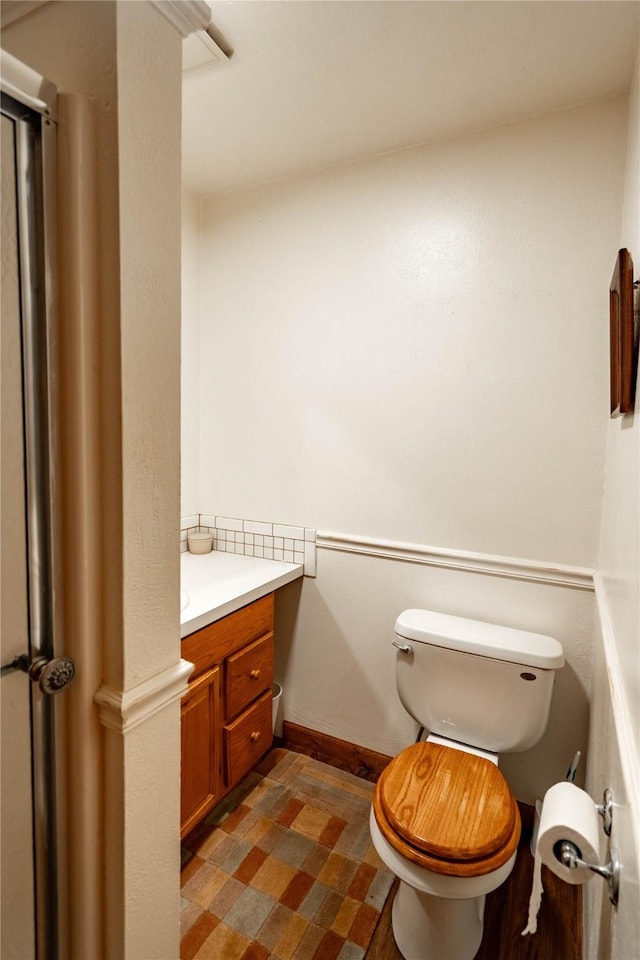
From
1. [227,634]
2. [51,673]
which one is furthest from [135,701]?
[227,634]

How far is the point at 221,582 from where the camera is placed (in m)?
1.74

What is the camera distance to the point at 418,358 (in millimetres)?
1709

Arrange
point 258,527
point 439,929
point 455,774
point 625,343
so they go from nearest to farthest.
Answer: point 625,343 → point 439,929 → point 455,774 → point 258,527

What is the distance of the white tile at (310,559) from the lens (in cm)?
194

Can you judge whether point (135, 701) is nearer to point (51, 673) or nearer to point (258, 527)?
point (51, 673)

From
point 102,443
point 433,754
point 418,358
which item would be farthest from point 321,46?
point 433,754

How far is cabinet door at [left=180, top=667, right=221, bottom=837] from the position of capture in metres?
1.44

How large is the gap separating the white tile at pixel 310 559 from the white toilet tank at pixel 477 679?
46cm

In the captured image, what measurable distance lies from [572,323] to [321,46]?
1.05 meters

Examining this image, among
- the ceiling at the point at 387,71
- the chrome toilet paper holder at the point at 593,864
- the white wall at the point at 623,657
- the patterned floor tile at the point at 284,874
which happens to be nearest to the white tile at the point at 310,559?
the patterned floor tile at the point at 284,874

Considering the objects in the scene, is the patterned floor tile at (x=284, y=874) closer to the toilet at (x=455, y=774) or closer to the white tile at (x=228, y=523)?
the toilet at (x=455, y=774)

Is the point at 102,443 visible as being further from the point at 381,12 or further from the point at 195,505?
the point at 195,505

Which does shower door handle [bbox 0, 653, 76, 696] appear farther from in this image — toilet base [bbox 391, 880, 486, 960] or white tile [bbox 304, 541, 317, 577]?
white tile [bbox 304, 541, 317, 577]

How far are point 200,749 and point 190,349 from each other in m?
1.55
